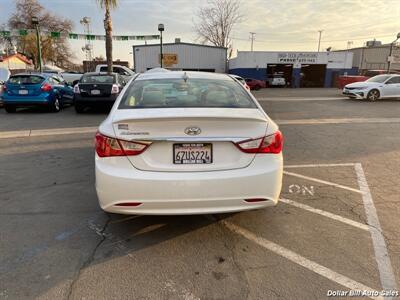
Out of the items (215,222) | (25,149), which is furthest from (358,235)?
(25,149)

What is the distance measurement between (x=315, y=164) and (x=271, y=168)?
3.25 m

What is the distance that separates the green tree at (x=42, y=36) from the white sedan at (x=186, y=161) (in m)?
50.0

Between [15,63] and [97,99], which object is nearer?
[97,99]

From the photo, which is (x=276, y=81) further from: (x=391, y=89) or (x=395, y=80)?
(x=391, y=89)

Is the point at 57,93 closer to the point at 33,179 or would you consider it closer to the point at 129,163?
the point at 33,179

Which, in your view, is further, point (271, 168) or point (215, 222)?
point (215, 222)

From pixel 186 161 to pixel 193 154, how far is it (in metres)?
0.09

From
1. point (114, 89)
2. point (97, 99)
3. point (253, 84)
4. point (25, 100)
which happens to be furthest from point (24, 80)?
point (253, 84)

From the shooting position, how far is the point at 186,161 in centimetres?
301

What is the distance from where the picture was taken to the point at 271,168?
10.2 feet

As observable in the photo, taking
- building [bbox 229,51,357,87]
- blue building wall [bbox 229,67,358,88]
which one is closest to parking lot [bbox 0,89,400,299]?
blue building wall [bbox 229,67,358,88]

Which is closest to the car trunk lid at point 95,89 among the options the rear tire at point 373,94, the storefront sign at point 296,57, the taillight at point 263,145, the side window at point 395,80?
the taillight at point 263,145

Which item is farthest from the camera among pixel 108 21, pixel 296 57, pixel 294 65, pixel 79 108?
pixel 294 65

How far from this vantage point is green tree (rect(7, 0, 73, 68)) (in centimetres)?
4809
